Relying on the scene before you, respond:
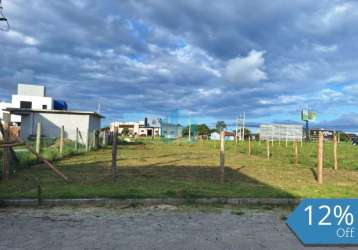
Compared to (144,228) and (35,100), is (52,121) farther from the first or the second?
(144,228)

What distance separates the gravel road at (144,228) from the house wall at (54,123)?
1241 inches

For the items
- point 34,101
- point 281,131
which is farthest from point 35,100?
point 281,131

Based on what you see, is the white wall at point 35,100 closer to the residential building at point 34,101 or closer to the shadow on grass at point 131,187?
the residential building at point 34,101

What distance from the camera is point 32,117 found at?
128ft

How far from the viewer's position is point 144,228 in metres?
6.88

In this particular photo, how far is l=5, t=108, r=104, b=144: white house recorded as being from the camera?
39.2 m

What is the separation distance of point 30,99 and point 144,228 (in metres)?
64.3

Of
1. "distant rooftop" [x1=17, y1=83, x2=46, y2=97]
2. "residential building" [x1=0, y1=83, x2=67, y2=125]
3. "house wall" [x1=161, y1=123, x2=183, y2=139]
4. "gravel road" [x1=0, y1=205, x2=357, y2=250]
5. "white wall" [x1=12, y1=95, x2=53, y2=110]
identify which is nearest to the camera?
"gravel road" [x1=0, y1=205, x2=357, y2=250]

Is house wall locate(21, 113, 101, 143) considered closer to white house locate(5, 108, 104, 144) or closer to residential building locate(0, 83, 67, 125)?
white house locate(5, 108, 104, 144)

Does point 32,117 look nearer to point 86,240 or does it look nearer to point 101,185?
point 101,185

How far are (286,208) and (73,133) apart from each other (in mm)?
33229

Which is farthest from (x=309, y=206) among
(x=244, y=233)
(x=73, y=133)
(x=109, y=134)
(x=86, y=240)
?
(x=109, y=134)

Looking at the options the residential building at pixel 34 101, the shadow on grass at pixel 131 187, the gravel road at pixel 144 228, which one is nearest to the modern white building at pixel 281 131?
the shadow on grass at pixel 131 187

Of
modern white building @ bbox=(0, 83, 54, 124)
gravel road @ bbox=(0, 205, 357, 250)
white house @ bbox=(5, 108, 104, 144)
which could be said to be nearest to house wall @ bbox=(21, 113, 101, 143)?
white house @ bbox=(5, 108, 104, 144)
